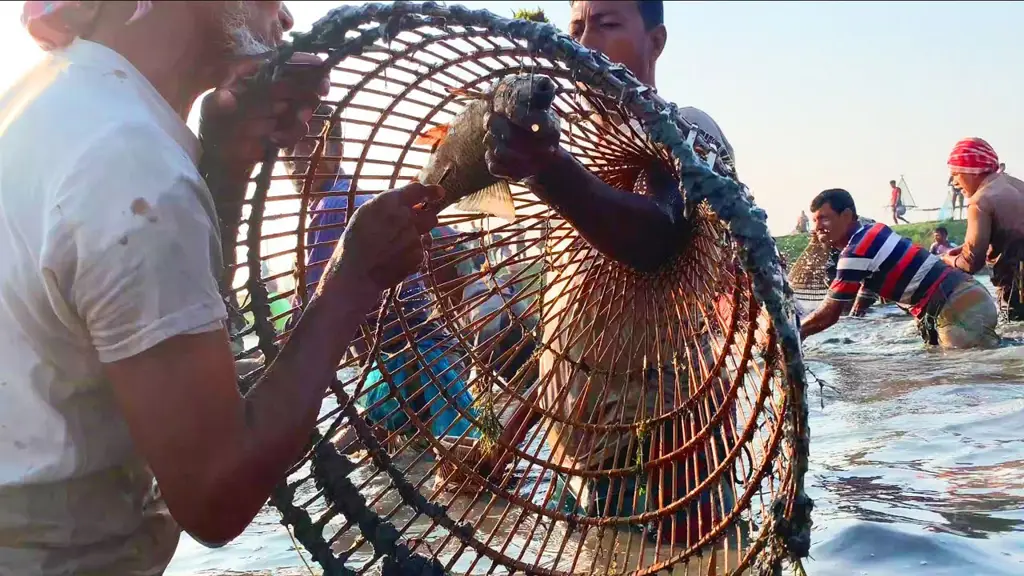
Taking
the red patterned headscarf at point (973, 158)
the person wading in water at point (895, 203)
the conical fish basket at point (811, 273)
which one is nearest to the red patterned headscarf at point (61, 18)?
the red patterned headscarf at point (973, 158)

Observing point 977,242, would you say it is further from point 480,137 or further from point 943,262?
point 480,137

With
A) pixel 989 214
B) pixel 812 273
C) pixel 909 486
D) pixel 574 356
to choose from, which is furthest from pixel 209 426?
pixel 812 273

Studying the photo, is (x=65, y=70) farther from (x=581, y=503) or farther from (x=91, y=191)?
(x=581, y=503)

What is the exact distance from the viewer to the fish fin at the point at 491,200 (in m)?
2.26

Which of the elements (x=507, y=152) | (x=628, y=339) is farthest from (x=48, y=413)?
(x=628, y=339)

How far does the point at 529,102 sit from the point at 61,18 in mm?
817

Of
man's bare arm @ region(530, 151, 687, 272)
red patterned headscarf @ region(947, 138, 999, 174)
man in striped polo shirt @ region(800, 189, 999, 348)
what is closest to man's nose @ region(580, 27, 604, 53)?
man's bare arm @ region(530, 151, 687, 272)

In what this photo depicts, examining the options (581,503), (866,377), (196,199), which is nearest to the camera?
(196,199)

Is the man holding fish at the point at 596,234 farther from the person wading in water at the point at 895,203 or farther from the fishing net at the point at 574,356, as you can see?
the person wading in water at the point at 895,203

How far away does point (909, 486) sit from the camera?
324cm

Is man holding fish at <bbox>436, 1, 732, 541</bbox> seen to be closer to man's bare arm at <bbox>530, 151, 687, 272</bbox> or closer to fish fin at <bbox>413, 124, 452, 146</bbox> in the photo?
man's bare arm at <bbox>530, 151, 687, 272</bbox>

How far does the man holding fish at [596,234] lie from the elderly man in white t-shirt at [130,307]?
41 cm

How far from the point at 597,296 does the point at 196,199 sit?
5.51 ft

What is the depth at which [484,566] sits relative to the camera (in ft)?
A: 8.65
